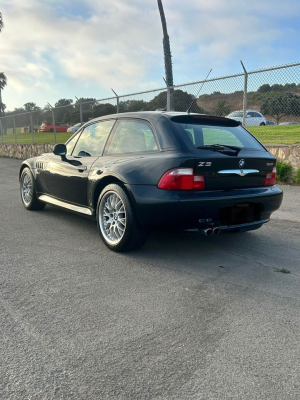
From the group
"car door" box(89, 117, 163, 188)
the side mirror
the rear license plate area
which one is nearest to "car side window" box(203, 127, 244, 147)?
"car door" box(89, 117, 163, 188)

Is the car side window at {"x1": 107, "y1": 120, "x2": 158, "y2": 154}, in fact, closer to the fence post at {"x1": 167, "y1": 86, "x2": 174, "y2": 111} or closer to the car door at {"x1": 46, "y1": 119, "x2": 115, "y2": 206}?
the car door at {"x1": 46, "y1": 119, "x2": 115, "y2": 206}

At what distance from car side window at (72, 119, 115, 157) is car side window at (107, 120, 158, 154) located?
0.69ft

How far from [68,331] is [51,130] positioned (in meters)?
16.0

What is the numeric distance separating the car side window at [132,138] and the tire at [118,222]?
504mm

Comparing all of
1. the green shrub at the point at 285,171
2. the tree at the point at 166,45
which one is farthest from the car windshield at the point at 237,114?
the tree at the point at 166,45

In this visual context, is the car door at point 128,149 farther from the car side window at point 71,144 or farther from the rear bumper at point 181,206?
the car side window at point 71,144

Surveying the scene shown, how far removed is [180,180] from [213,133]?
0.88m

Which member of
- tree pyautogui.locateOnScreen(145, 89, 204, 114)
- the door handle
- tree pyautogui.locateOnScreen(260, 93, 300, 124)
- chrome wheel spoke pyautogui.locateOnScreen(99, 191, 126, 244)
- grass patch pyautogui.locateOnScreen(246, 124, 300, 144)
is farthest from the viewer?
tree pyautogui.locateOnScreen(145, 89, 204, 114)

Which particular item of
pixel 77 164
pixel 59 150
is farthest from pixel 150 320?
pixel 59 150

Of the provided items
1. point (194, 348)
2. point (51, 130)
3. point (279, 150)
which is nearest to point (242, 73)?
point (279, 150)

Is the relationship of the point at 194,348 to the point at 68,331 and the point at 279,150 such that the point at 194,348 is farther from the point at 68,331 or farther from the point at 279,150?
the point at 279,150

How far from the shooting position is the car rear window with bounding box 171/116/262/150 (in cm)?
399

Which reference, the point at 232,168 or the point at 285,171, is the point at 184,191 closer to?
the point at 232,168

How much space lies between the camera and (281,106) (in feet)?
32.1
